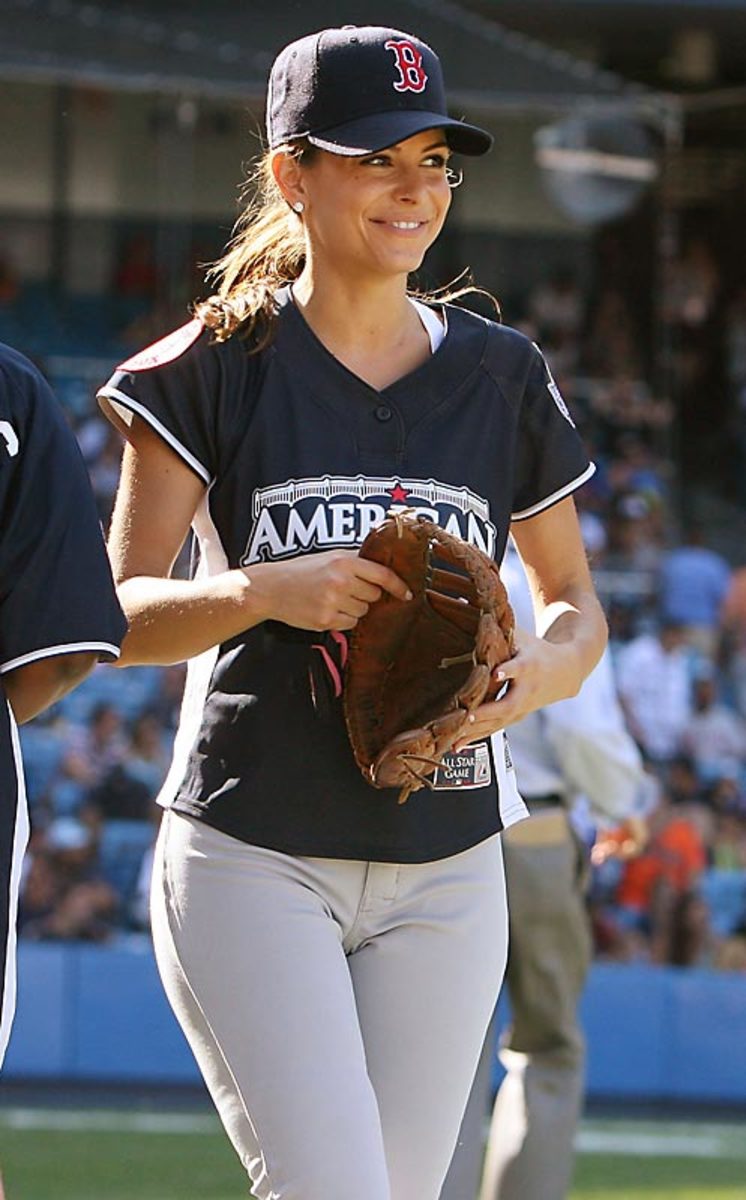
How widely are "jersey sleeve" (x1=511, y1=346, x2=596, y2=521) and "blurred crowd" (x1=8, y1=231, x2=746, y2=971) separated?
6313 millimetres

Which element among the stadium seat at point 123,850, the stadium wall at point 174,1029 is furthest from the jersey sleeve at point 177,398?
the stadium seat at point 123,850

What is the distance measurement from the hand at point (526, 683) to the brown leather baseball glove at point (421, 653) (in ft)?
0.06

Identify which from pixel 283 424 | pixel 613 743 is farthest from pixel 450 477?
pixel 613 743

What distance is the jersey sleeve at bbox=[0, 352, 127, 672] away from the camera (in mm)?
2688

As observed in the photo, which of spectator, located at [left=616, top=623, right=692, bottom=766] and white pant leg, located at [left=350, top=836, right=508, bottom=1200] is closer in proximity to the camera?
white pant leg, located at [left=350, top=836, right=508, bottom=1200]

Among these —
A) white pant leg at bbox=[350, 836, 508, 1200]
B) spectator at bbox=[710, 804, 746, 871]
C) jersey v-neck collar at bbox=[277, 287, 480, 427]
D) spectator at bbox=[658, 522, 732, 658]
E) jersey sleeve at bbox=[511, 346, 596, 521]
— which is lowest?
spectator at bbox=[710, 804, 746, 871]

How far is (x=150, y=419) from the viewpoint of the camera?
3.10 m

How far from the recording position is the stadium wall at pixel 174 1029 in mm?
10492

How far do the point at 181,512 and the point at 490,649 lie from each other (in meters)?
0.49

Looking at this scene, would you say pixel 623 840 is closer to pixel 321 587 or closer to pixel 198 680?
pixel 198 680

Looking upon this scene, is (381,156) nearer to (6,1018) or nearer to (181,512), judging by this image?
(181,512)

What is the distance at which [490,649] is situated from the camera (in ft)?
9.99

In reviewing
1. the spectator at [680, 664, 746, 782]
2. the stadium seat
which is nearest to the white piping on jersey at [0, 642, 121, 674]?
the stadium seat

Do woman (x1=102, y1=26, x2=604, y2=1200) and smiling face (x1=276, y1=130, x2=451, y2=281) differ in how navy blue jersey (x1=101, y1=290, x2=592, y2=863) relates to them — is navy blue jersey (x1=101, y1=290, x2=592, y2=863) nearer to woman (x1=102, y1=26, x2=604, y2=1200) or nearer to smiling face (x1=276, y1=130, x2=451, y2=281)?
woman (x1=102, y1=26, x2=604, y2=1200)
